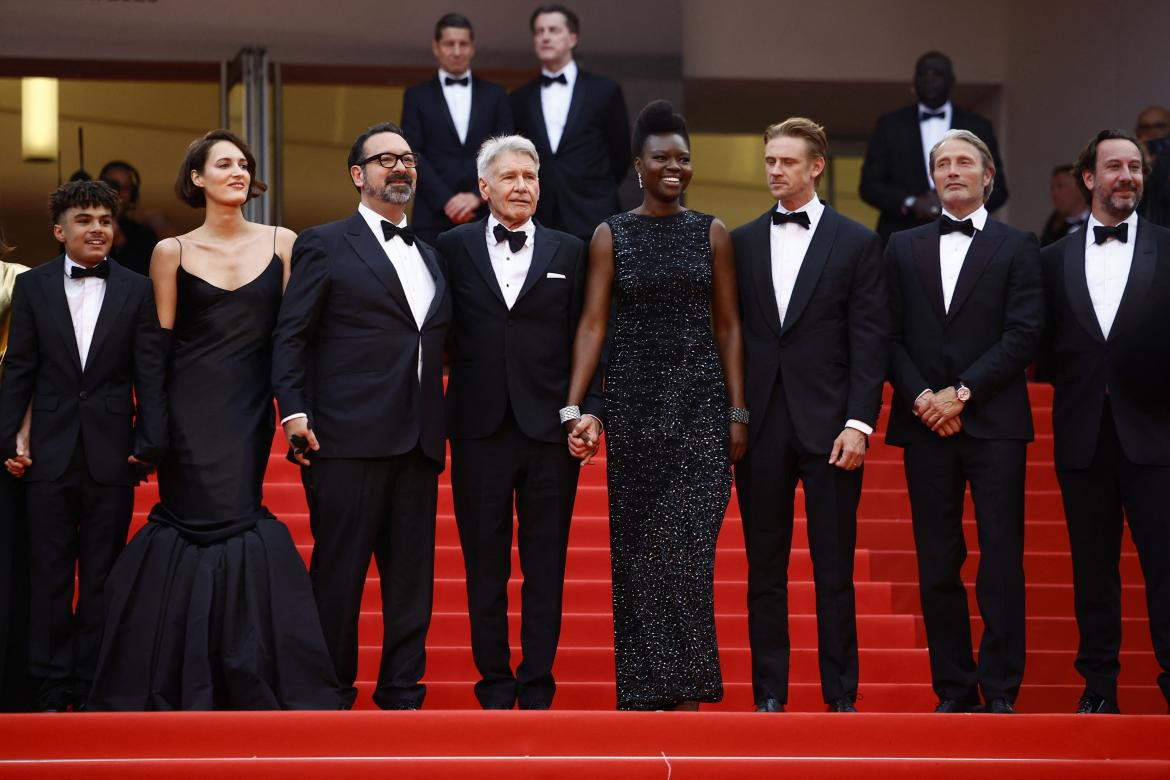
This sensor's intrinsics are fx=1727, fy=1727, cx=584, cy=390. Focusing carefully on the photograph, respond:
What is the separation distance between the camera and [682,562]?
5.45 metres

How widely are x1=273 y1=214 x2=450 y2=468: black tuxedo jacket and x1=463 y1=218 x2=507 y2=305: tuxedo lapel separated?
0.53ft

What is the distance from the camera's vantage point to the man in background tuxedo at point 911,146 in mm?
8789

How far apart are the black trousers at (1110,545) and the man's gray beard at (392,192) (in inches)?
97.6

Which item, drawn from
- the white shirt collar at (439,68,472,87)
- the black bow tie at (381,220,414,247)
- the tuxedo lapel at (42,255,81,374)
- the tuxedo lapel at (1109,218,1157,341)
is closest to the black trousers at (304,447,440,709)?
the black bow tie at (381,220,414,247)

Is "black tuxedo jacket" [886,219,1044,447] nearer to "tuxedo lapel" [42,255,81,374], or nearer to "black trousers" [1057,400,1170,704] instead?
"black trousers" [1057,400,1170,704]

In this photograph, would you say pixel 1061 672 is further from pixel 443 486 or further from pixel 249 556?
pixel 249 556

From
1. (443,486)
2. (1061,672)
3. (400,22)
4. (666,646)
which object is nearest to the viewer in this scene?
(666,646)

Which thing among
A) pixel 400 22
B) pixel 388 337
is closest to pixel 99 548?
pixel 388 337

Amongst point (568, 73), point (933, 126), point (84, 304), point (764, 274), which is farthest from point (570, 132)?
point (84, 304)

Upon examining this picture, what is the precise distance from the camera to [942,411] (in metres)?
5.77

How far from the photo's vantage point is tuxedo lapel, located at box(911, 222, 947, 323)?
235 inches

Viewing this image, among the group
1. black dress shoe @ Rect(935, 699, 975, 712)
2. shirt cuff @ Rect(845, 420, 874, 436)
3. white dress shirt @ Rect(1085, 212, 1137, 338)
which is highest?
white dress shirt @ Rect(1085, 212, 1137, 338)

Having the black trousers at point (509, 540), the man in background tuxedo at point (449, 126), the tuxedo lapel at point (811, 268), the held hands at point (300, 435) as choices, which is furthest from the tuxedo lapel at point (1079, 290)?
the man in background tuxedo at point (449, 126)

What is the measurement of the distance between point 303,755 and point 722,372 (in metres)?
1.79
